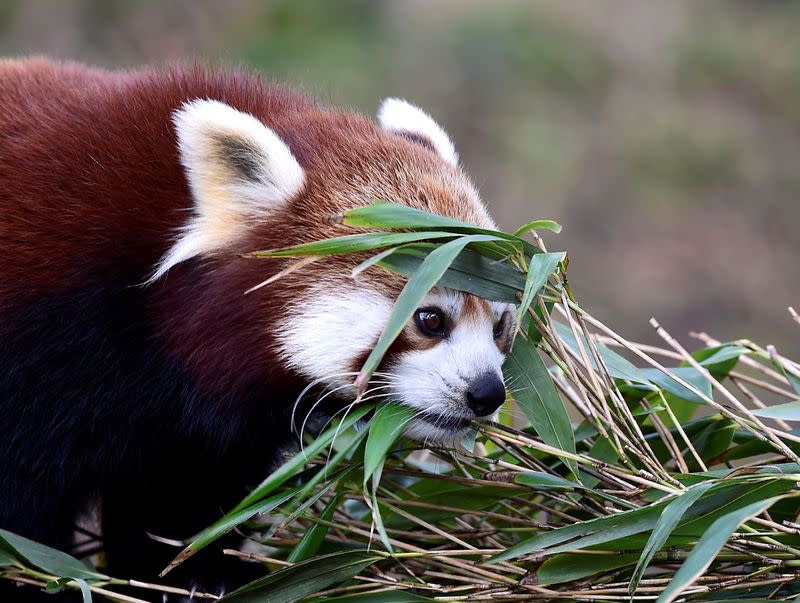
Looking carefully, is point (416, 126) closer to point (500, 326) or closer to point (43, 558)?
point (500, 326)

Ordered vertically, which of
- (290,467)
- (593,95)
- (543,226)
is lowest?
(290,467)

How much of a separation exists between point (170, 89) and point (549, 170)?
610 centimetres

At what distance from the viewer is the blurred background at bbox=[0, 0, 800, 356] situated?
8.34 metres

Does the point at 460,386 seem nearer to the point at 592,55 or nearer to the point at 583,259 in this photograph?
the point at 583,259

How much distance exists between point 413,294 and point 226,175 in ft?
2.22

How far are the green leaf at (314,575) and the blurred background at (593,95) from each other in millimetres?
5817

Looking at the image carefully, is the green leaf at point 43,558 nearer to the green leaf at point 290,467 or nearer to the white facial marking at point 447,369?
the green leaf at point 290,467

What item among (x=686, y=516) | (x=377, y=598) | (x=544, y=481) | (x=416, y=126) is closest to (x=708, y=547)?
(x=686, y=516)

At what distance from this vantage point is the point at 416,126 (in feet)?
10.3

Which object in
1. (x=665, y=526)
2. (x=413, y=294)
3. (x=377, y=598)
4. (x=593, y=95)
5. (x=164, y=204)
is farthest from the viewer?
(x=593, y=95)

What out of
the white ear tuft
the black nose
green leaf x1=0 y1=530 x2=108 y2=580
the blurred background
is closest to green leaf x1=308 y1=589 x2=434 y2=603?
the black nose

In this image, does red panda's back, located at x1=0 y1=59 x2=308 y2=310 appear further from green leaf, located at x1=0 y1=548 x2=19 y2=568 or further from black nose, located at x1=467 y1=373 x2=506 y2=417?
black nose, located at x1=467 y1=373 x2=506 y2=417

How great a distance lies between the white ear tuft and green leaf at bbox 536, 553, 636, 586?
1.28 m

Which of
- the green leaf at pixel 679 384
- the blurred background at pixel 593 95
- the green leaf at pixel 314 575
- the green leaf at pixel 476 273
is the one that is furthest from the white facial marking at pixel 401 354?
the blurred background at pixel 593 95
